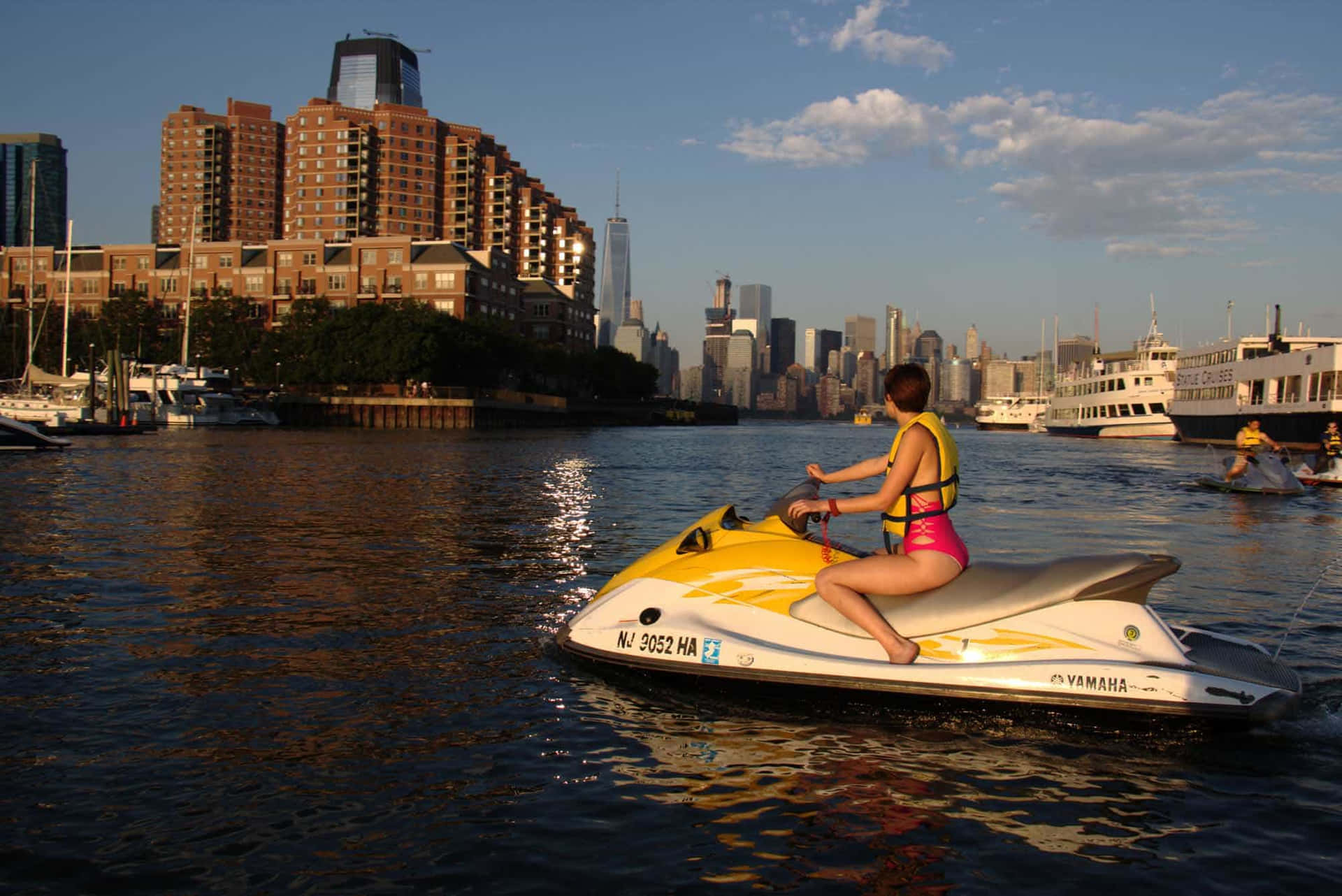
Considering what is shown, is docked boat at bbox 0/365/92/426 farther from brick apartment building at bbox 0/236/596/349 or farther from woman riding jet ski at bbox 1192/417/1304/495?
woman riding jet ski at bbox 1192/417/1304/495

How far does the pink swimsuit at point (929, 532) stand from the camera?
21.7 feet

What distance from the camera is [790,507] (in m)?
7.16

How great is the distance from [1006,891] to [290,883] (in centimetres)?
315

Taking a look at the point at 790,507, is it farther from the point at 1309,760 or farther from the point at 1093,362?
the point at 1093,362

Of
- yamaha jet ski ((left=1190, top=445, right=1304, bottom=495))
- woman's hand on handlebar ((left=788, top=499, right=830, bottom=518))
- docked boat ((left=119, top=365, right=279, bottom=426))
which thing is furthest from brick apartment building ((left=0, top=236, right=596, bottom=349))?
woman's hand on handlebar ((left=788, top=499, right=830, bottom=518))

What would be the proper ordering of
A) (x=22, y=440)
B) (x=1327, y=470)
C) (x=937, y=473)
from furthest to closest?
(x=22, y=440)
(x=1327, y=470)
(x=937, y=473)

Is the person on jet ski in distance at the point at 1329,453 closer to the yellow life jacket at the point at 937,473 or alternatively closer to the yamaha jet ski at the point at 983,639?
the yamaha jet ski at the point at 983,639

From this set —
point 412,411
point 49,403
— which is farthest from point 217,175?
point 49,403

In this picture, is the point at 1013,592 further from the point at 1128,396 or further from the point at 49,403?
the point at 1128,396

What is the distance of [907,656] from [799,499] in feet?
4.32

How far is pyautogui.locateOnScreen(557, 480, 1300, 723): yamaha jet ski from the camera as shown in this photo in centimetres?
648

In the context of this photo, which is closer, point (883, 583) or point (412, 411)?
point (883, 583)

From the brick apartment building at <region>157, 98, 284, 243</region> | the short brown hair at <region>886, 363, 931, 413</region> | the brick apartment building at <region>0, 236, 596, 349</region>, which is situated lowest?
the short brown hair at <region>886, 363, 931, 413</region>

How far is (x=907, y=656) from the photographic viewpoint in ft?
22.0
